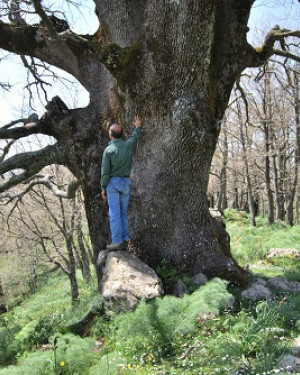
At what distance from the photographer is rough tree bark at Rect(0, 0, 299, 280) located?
5.75 m

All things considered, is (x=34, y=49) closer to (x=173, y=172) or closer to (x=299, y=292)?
(x=173, y=172)

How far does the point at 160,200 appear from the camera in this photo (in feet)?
19.6

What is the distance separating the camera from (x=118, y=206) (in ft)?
19.0

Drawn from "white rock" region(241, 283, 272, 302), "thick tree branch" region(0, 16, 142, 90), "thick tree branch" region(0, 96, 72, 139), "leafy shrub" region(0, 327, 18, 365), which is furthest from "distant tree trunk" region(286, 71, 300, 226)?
"leafy shrub" region(0, 327, 18, 365)

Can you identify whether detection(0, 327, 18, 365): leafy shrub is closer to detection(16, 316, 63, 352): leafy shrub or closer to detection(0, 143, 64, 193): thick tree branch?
detection(16, 316, 63, 352): leafy shrub

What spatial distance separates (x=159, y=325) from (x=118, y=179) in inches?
102

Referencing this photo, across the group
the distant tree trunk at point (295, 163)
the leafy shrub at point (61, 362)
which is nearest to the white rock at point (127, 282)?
the leafy shrub at point (61, 362)

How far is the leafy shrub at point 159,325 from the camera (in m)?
3.69

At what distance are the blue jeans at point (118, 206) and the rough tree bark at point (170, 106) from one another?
0.26 m

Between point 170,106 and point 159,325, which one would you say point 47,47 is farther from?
point 159,325

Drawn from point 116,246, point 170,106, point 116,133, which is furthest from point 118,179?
point 170,106

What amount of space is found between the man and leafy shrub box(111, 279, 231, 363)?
5.75ft

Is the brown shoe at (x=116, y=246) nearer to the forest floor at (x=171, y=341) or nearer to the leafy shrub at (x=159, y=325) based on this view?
the forest floor at (x=171, y=341)

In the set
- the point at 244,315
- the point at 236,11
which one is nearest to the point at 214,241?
the point at 244,315
